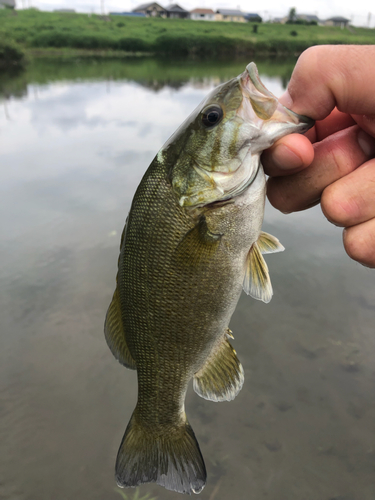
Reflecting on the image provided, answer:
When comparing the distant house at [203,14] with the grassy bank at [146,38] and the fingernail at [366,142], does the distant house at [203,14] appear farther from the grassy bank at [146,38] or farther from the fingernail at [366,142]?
the fingernail at [366,142]

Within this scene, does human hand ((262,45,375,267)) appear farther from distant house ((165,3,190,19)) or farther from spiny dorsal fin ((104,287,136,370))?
distant house ((165,3,190,19))

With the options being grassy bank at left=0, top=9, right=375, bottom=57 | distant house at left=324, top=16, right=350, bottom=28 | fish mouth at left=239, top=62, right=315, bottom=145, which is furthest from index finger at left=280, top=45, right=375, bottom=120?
distant house at left=324, top=16, right=350, bottom=28

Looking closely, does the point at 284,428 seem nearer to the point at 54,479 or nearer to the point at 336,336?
the point at 336,336

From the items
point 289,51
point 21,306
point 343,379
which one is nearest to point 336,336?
point 343,379

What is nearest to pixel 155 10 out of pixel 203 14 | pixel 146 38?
pixel 203 14

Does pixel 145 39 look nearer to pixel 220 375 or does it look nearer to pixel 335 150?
pixel 335 150

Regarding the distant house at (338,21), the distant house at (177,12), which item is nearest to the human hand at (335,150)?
the distant house at (177,12)
